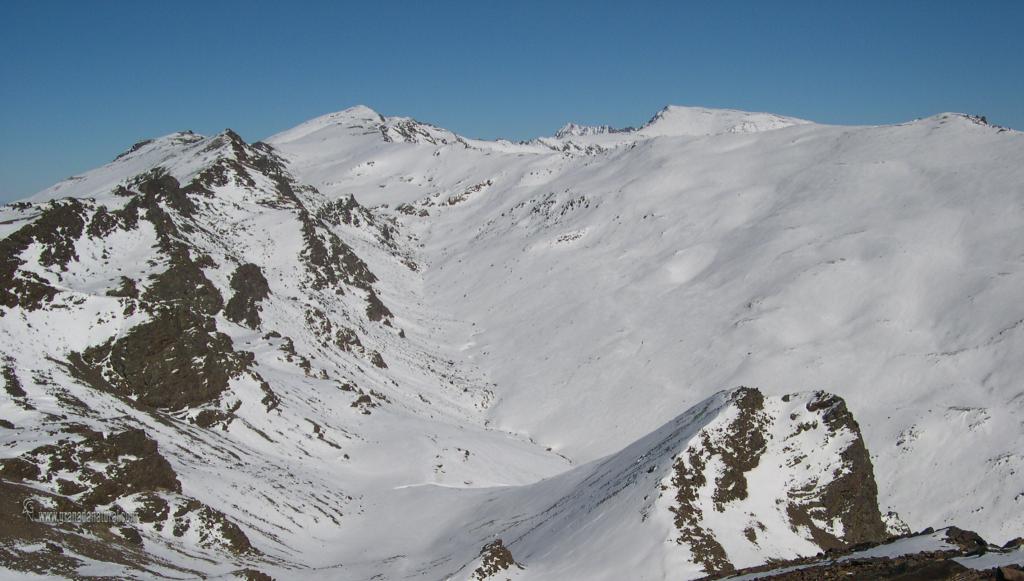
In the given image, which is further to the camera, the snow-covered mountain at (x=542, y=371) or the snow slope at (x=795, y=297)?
the snow slope at (x=795, y=297)

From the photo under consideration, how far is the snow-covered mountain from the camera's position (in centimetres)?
2608

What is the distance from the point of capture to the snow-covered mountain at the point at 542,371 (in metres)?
26.1

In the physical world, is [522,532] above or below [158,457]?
below

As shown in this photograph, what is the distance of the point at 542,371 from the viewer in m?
67.9

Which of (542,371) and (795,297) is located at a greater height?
(795,297)

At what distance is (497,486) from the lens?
151ft

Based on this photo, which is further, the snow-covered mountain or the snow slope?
the snow slope

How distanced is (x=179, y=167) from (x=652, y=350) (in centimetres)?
7598

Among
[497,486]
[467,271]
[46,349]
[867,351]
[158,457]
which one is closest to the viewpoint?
[158,457]

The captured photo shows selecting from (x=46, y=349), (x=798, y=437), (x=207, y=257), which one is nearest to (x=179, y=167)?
(x=207, y=257)

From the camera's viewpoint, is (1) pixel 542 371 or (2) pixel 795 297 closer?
(2) pixel 795 297

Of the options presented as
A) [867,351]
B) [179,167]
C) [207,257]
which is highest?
[179,167]

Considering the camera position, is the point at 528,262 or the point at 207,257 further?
the point at 528,262

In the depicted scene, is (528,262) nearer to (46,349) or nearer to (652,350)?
(652,350)
